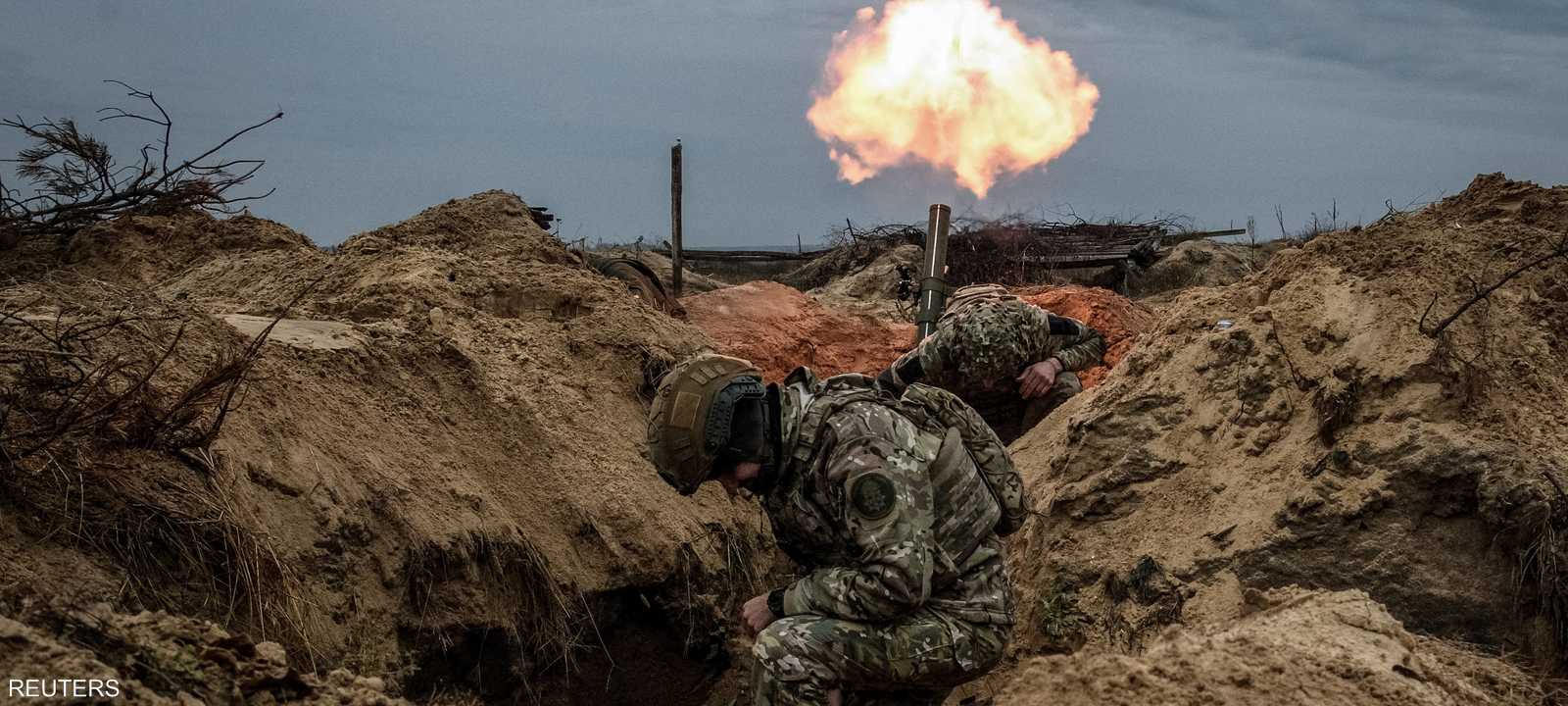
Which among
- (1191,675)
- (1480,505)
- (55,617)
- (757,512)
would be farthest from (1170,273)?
(55,617)

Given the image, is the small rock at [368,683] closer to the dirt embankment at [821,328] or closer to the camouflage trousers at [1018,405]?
the camouflage trousers at [1018,405]

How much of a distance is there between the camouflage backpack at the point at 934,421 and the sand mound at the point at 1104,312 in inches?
275

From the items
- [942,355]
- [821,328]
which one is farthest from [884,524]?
[821,328]

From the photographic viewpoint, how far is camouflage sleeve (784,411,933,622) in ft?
12.0

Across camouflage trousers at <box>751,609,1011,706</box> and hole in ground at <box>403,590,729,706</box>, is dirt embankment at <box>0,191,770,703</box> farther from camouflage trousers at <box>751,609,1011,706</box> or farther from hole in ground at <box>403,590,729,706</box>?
camouflage trousers at <box>751,609,1011,706</box>

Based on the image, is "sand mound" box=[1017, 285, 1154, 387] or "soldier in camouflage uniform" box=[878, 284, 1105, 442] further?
"sand mound" box=[1017, 285, 1154, 387]

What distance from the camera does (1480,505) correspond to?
476cm

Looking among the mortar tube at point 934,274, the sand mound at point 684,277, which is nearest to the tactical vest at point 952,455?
the mortar tube at point 934,274

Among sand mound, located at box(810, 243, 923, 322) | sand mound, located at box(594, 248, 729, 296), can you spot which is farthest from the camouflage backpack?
sand mound, located at box(594, 248, 729, 296)

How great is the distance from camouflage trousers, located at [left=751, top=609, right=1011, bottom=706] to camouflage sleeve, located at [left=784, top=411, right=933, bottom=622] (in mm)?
117

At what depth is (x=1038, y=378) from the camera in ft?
25.4

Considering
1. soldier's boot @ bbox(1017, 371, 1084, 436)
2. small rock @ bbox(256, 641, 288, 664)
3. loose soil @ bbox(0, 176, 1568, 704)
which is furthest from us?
soldier's boot @ bbox(1017, 371, 1084, 436)

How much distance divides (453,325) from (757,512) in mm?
2024

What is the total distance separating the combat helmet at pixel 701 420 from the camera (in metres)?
3.78
